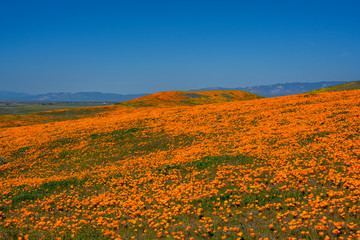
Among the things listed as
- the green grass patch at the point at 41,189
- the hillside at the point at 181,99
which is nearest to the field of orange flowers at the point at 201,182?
the green grass patch at the point at 41,189

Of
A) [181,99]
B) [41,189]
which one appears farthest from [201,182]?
[181,99]

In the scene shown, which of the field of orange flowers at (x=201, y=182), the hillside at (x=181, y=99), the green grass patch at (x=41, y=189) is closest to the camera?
the field of orange flowers at (x=201, y=182)

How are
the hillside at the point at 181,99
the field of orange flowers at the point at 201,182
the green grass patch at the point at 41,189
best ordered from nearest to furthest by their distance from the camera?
the field of orange flowers at the point at 201,182 < the green grass patch at the point at 41,189 < the hillside at the point at 181,99

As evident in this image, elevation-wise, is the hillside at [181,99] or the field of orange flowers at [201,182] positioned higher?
the hillside at [181,99]

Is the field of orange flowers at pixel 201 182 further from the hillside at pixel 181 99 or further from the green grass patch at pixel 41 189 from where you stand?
the hillside at pixel 181 99

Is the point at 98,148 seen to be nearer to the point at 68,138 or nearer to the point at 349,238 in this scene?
the point at 68,138

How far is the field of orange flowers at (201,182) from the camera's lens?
9992 millimetres

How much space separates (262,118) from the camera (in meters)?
27.5

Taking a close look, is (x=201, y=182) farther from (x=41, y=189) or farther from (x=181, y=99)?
(x=181, y=99)

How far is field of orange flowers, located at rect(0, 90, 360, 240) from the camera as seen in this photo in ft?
32.8

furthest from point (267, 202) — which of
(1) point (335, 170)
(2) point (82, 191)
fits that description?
(2) point (82, 191)

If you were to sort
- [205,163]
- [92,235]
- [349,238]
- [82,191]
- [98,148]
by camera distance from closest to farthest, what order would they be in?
[349,238], [92,235], [82,191], [205,163], [98,148]

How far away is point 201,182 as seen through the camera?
47.5ft

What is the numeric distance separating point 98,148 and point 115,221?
1606 cm
